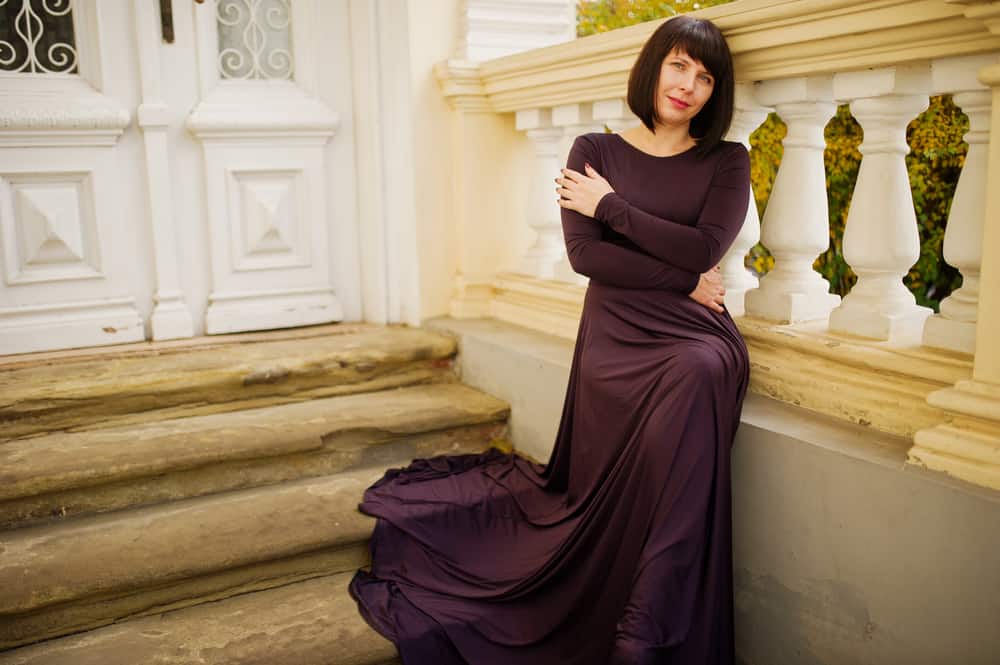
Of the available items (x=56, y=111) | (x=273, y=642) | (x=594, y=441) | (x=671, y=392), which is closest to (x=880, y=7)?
(x=671, y=392)

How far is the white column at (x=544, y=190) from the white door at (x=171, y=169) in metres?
0.79

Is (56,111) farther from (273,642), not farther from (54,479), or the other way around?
(273,642)

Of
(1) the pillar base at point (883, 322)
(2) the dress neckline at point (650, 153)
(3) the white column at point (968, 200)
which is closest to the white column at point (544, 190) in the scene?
(2) the dress neckline at point (650, 153)

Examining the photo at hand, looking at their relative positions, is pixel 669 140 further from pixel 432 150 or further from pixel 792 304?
pixel 432 150

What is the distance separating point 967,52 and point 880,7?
19 centimetres

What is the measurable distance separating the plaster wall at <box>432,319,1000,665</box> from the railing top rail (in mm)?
803

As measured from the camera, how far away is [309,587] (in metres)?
2.38

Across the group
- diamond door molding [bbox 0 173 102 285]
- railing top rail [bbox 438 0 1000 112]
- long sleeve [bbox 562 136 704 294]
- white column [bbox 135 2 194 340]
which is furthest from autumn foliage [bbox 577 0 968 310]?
diamond door molding [bbox 0 173 102 285]

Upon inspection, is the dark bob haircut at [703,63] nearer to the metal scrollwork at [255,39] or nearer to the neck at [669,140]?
the neck at [669,140]

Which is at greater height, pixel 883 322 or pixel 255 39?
pixel 255 39

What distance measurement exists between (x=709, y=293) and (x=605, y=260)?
267 millimetres

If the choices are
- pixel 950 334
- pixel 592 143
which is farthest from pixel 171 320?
pixel 950 334

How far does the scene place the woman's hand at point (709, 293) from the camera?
2.20 meters

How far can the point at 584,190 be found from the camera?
225 cm
